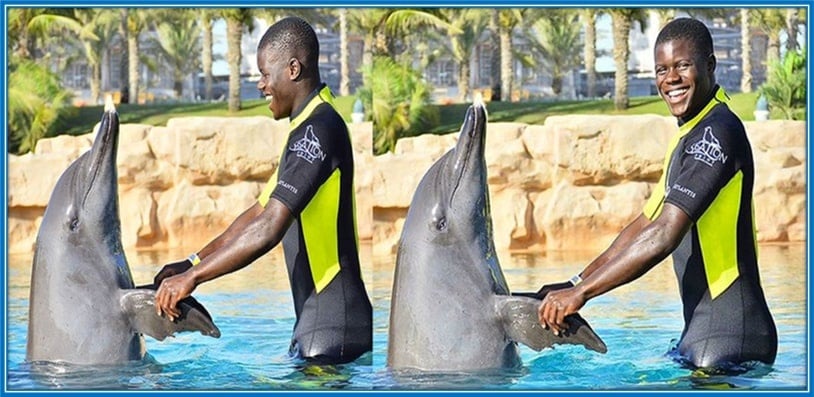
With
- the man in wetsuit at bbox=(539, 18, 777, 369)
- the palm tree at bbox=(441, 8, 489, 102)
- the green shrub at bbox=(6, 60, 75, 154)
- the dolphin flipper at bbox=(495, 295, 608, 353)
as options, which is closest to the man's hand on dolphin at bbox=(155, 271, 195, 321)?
the dolphin flipper at bbox=(495, 295, 608, 353)

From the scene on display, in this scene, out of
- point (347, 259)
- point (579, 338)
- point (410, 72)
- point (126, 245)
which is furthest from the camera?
point (126, 245)

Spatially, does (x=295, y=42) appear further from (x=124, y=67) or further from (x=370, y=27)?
(x=124, y=67)

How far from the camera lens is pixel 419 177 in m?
13.0

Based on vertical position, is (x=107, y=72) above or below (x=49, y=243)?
above

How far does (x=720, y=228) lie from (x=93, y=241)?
297 cm

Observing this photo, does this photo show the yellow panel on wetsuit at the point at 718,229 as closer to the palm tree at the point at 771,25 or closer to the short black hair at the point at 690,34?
the short black hair at the point at 690,34

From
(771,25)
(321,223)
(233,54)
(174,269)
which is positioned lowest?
(174,269)

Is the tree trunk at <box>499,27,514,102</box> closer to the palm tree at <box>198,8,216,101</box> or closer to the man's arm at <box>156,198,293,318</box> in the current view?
the palm tree at <box>198,8,216,101</box>

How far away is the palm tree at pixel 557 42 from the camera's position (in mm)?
13516

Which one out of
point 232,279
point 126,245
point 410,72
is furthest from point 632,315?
point 126,245

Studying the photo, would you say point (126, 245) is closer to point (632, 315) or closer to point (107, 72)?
point (107, 72)

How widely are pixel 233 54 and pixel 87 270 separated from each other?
3.32m

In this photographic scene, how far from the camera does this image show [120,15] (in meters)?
11.2

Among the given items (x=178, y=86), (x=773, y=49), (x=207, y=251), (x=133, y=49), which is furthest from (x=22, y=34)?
(x=773, y=49)
